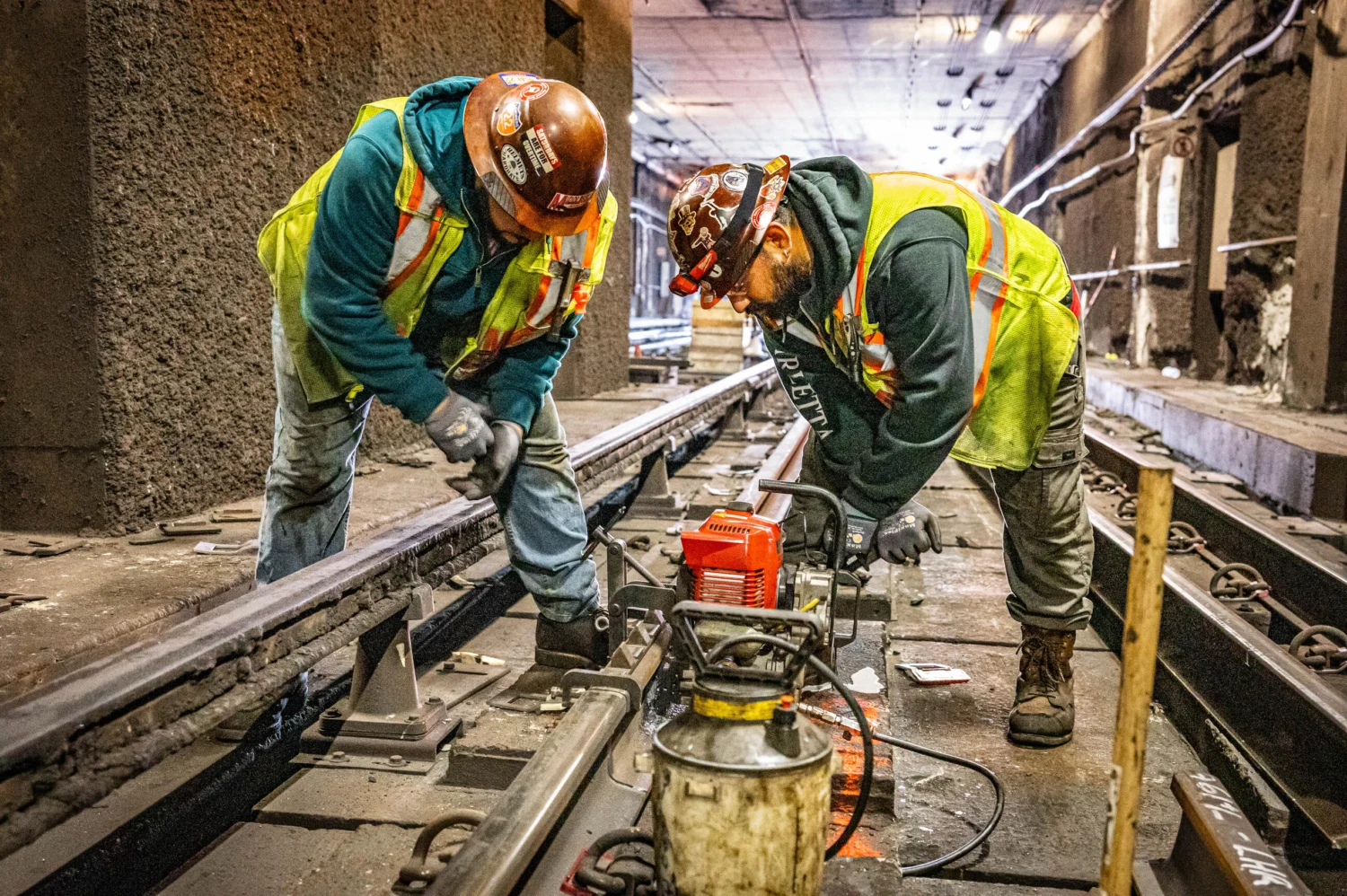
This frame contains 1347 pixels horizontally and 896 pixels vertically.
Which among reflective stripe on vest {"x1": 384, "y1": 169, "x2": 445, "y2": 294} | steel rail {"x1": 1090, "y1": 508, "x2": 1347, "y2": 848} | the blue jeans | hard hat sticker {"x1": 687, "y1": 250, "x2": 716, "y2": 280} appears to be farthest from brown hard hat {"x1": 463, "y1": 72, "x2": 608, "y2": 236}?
steel rail {"x1": 1090, "y1": 508, "x2": 1347, "y2": 848}

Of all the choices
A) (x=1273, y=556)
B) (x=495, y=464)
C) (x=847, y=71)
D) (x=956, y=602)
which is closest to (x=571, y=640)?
(x=495, y=464)

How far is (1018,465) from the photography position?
9.75 ft

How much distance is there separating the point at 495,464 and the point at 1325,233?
26.6ft

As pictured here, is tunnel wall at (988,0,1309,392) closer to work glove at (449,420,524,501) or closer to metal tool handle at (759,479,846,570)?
metal tool handle at (759,479,846,570)

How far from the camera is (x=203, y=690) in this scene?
2307mm

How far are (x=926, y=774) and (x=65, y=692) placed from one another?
87.5 inches

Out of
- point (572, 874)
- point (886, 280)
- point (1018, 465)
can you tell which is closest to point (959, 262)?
point (886, 280)

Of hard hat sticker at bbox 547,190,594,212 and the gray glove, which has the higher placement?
hard hat sticker at bbox 547,190,594,212

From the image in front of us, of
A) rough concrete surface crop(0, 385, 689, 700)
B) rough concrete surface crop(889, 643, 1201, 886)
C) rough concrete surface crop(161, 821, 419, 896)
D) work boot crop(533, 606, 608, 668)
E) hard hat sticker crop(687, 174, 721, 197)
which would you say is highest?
hard hat sticker crop(687, 174, 721, 197)

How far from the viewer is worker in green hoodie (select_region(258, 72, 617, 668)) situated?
2.76 meters

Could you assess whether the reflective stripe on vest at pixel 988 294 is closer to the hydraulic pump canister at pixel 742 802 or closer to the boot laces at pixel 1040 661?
the boot laces at pixel 1040 661

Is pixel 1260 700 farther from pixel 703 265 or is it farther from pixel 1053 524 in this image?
pixel 703 265

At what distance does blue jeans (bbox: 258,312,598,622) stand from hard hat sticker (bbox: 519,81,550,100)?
1008 mm

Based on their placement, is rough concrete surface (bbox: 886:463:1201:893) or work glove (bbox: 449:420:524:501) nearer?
rough concrete surface (bbox: 886:463:1201:893)
